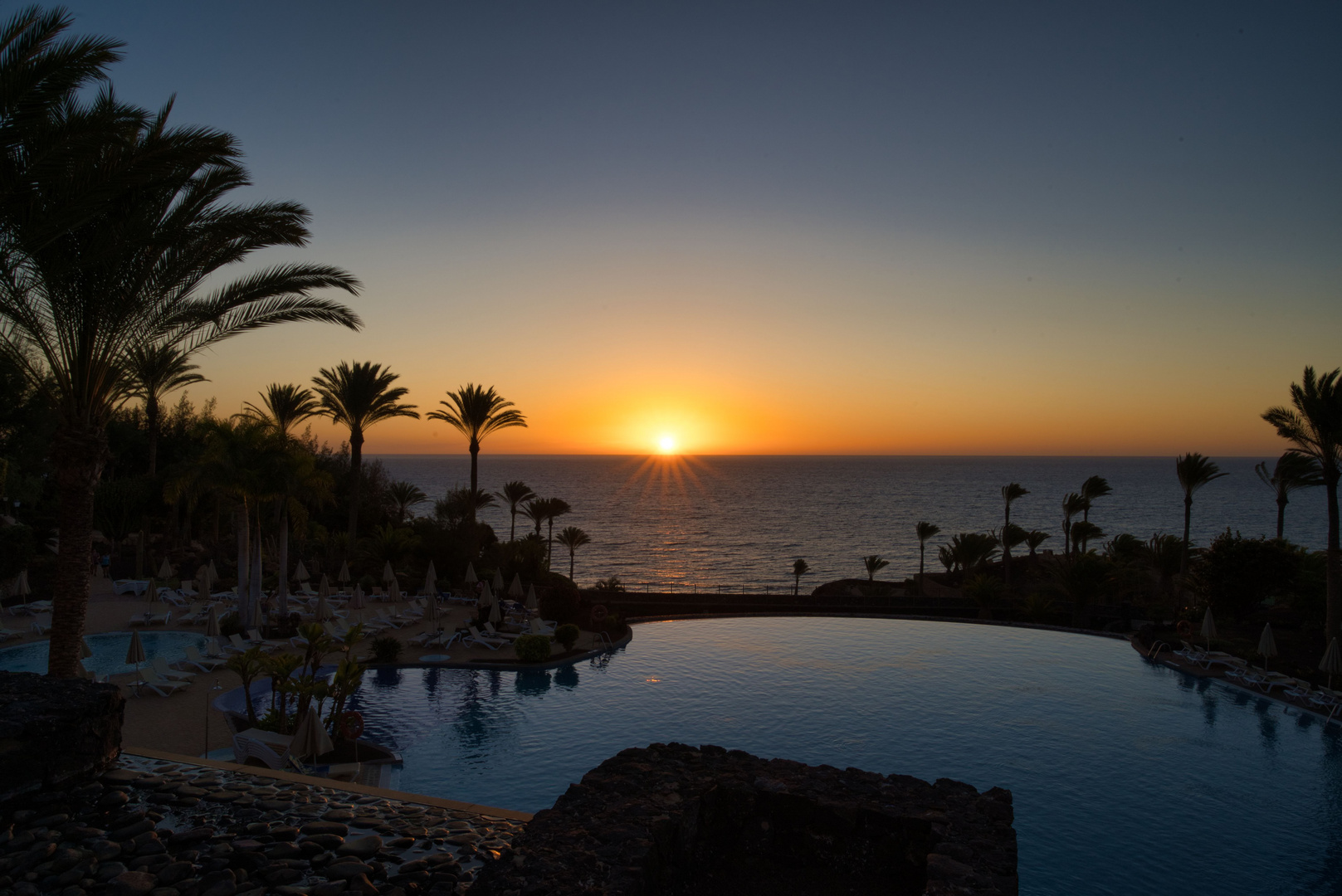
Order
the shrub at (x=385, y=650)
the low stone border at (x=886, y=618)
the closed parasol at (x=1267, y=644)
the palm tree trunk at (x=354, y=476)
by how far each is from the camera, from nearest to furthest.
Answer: the closed parasol at (x=1267, y=644) → the shrub at (x=385, y=650) → the low stone border at (x=886, y=618) → the palm tree trunk at (x=354, y=476)

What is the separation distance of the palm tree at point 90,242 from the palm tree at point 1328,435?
26033mm

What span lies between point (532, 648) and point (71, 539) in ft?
38.1

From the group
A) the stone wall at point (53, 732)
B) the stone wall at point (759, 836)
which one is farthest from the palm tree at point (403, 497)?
the stone wall at point (759, 836)

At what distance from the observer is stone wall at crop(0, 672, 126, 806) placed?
7535mm

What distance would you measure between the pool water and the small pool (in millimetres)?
6613

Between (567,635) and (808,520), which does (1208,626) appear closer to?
(567,635)

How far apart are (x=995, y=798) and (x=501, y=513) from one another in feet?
469

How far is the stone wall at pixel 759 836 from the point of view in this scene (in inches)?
249

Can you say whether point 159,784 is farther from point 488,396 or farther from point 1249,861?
point 488,396

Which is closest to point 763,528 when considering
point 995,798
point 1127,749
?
point 1127,749

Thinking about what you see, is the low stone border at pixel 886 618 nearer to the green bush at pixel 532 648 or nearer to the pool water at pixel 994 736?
the pool water at pixel 994 736

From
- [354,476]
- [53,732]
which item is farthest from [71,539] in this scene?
[354,476]

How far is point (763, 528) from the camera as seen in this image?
355 ft

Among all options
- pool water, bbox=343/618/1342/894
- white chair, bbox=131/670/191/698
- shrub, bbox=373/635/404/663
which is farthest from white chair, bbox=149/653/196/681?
shrub, bbox=373/635/404/663
